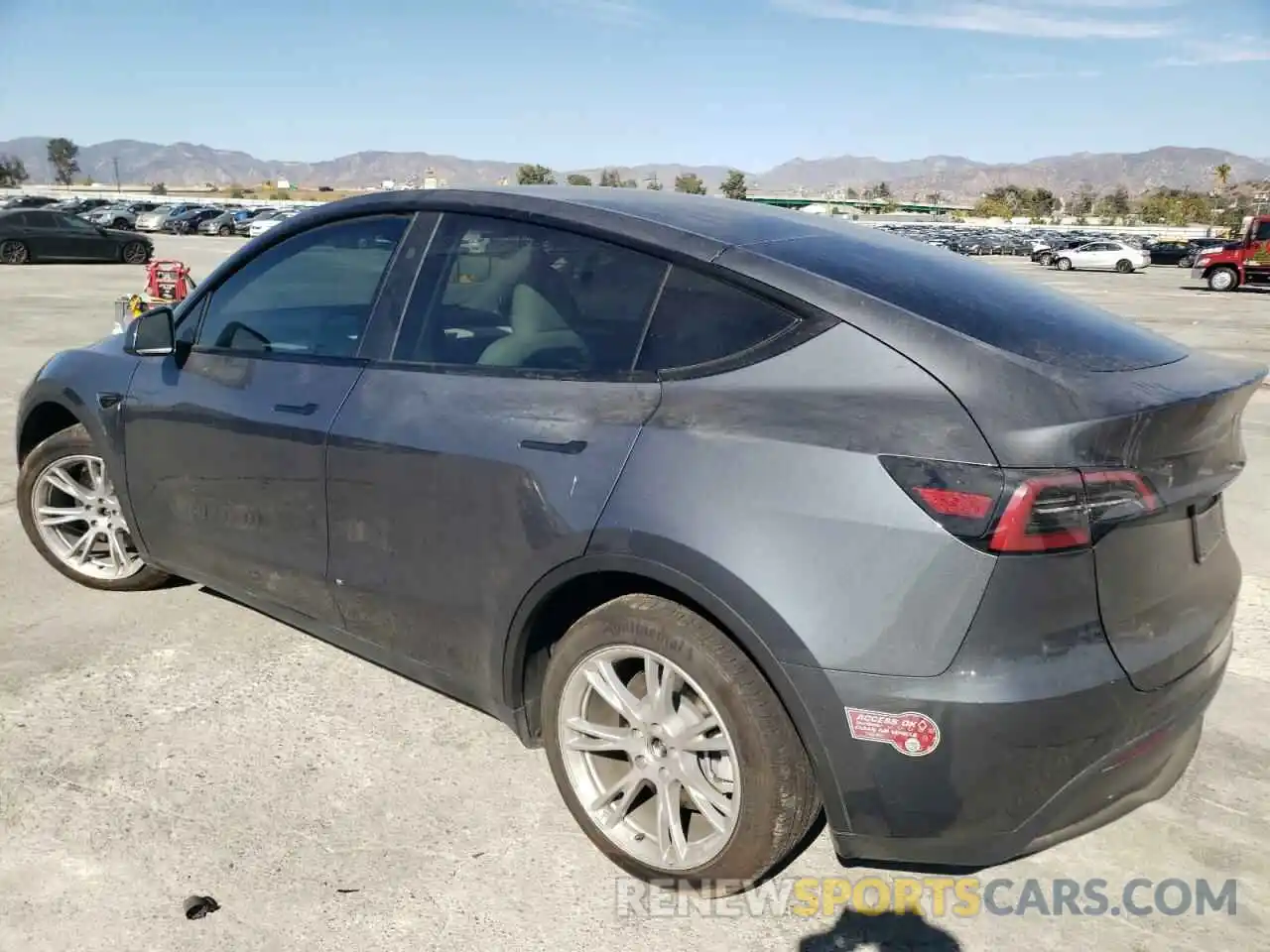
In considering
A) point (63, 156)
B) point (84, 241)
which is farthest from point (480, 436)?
point (63, 156)

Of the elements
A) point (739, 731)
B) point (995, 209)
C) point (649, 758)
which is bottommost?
point (649, 758)

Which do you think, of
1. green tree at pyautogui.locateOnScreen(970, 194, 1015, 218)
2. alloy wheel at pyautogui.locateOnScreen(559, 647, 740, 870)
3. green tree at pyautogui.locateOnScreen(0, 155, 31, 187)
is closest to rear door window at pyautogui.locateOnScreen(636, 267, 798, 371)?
alloy wheel at pyautogui.locateOnScreen(559, 647, 740, 870)

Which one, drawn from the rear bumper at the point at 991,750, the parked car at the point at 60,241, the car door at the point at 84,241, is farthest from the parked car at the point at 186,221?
the rear bumper at the point at 991,750

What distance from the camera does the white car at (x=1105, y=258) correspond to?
4203 cm

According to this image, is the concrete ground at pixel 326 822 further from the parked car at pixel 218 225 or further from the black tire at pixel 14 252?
the parked car at pixel 218 225

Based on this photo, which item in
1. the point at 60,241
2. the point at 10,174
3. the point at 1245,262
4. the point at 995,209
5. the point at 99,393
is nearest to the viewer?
the point at 99,393

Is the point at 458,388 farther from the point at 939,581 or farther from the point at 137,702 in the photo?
the point at 137,702

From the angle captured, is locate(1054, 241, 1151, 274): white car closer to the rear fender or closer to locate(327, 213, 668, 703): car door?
locate(327, 213, 668, 703): car door

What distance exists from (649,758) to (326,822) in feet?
3.17

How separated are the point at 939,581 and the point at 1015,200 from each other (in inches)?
6567

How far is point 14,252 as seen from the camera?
2598cm

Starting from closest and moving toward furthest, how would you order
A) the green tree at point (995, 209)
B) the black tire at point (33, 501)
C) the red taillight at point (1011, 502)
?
the red taillight at point (1011, 502) → the black tire at point (33, 501) → the green tree at point (995, 209)

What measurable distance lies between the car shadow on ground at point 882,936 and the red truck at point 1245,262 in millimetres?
30001

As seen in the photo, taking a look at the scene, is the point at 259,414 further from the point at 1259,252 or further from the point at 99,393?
the point at 1259,252
